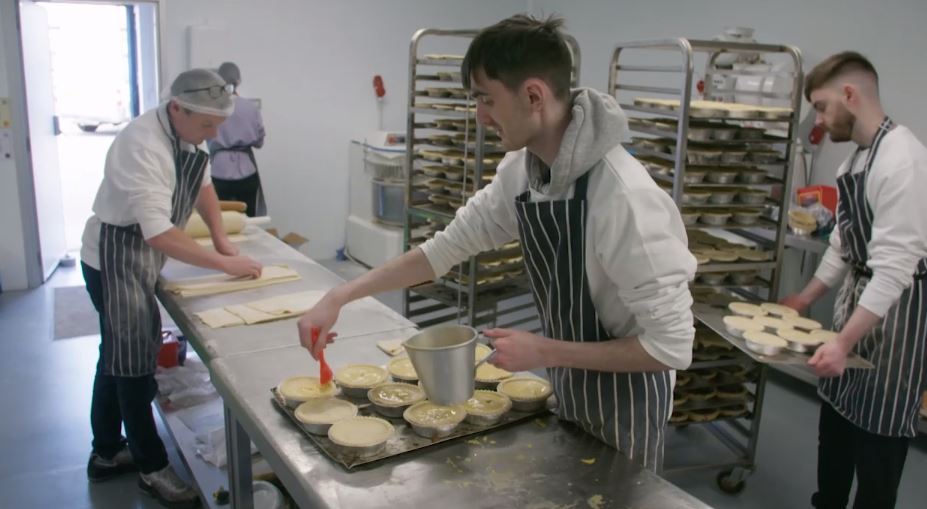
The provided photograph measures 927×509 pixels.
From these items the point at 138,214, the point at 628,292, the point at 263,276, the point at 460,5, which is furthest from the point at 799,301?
the point at 460,5

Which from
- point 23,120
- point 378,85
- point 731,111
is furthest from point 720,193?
point 23,120

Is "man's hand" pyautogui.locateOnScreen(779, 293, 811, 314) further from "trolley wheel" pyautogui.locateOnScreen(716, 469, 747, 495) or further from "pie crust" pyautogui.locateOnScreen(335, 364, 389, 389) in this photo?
"pie crust" pyautogui.locateOnScreen(335, 364, 389, 389)

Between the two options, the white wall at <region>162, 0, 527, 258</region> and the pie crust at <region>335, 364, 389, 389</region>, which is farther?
the white wall at <region>162, 0, 527, 258</region>

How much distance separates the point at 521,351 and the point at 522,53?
557 millimetres

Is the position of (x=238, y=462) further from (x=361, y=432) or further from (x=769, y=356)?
(x=769, y=356)

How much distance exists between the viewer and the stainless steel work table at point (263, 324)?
208 centimetres

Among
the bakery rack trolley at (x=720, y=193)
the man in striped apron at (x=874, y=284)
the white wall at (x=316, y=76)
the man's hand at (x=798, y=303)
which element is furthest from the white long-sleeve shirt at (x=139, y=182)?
the white wall at (x=316, y=76)

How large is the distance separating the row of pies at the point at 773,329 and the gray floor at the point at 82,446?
0.80 metres

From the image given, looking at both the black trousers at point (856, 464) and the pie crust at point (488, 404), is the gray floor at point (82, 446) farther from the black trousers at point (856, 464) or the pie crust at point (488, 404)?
the pie crust at point (488, 404)

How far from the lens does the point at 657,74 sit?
18.3 ft

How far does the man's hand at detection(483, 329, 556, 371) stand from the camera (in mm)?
1338

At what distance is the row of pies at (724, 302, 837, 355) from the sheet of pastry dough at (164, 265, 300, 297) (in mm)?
1734

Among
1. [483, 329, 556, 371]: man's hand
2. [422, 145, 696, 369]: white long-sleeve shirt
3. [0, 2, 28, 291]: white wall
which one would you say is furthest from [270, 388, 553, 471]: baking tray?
[0, 2, 28, 291]: white wall

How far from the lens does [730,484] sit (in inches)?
116
